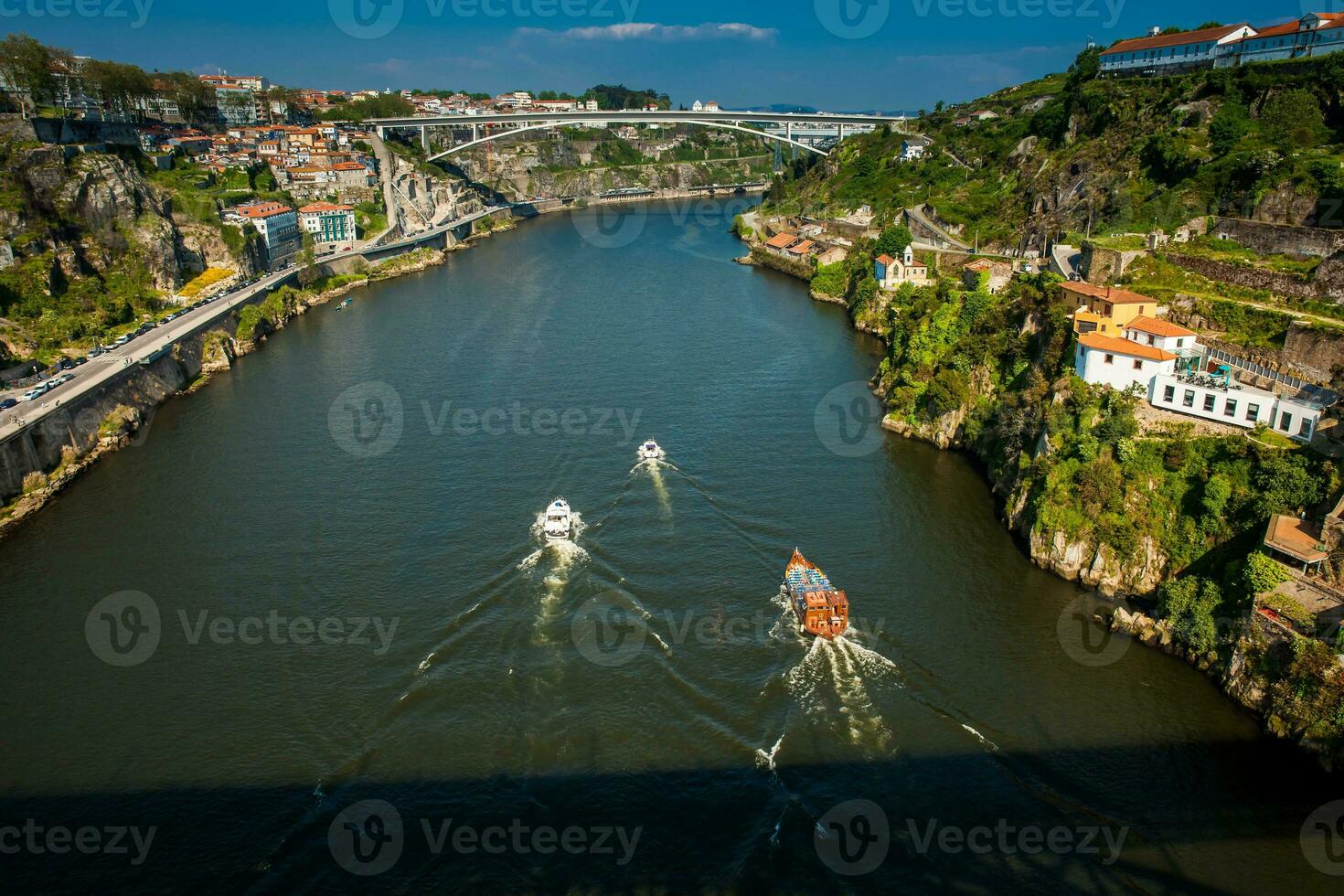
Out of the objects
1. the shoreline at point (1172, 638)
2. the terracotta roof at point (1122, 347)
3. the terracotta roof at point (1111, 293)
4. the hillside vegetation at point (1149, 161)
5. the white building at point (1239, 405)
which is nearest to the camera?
the shoreline at point (1172, 638)

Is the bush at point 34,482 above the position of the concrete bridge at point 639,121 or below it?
below

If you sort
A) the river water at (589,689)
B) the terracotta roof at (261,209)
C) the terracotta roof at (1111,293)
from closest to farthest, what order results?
the river water at (589,689) → the terracotta roof at (1111,293) → the terracotta roof at (261,209)

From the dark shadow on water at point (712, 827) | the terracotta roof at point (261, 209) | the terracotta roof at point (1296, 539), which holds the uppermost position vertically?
the terracotta roof at point (261, 209)

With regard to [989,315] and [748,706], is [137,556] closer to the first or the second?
[748,706]

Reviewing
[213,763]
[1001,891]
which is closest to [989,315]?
[1001,891]

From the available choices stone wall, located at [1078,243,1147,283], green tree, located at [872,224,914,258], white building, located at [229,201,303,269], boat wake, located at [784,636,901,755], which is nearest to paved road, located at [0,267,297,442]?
white building, located at [229,201,303,269]

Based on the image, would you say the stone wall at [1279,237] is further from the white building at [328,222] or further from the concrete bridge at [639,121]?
the concrete bridge at [639,121]

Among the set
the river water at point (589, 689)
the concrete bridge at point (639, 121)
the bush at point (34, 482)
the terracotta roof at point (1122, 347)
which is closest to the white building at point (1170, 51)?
the terracotta roof at point (1122, 347)
